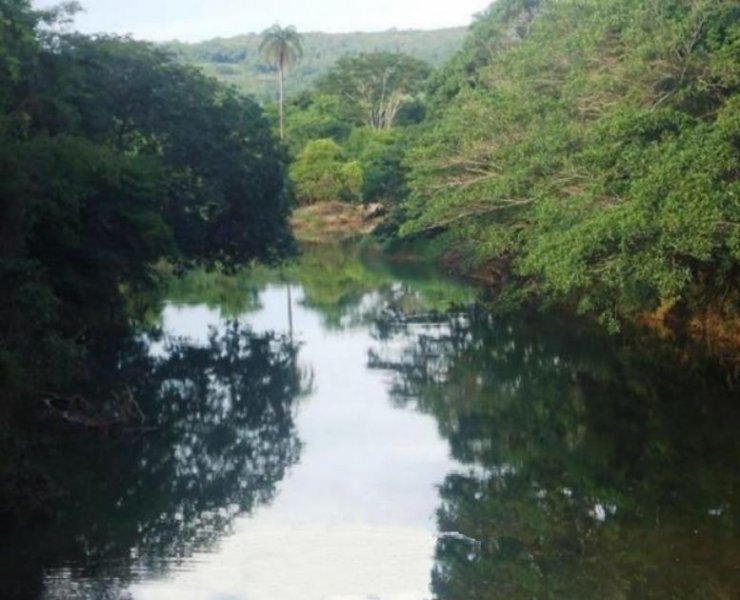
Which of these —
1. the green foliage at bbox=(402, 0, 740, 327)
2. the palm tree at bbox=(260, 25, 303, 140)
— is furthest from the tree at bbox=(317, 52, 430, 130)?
the green foliage at bbox=(402, 0, 740, 327)

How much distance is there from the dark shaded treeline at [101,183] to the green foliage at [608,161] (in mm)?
5236

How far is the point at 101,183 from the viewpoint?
2811cm

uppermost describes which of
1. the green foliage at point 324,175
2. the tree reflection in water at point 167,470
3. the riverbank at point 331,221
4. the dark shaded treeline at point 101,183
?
the dark shaded treeline at point 101,183

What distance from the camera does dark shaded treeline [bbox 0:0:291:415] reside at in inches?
830

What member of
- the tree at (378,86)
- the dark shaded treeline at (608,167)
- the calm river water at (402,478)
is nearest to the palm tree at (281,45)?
the tree at (378,86)

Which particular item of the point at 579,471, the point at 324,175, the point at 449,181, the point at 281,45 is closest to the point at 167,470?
the point at 579,471

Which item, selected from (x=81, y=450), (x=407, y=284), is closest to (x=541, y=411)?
(x=81, y=450)

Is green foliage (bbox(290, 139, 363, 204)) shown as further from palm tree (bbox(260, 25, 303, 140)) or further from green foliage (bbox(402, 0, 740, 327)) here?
green foliage (bbox(402, 0, 740, 327))

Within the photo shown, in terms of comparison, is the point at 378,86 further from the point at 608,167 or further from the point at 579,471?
the point at 579,471

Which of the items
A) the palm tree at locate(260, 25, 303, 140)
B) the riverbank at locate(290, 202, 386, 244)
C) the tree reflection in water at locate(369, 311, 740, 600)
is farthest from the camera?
the palm tree at locate(260, 25, 303, 140)

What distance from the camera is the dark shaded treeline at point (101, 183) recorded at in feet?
69.2

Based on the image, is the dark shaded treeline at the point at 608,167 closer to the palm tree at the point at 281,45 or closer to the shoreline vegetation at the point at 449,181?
the shoreline vegetation at the point at 449,181

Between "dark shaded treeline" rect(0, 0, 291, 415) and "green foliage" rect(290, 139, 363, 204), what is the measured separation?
122 ft

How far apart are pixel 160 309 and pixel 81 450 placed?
23.1 metres
